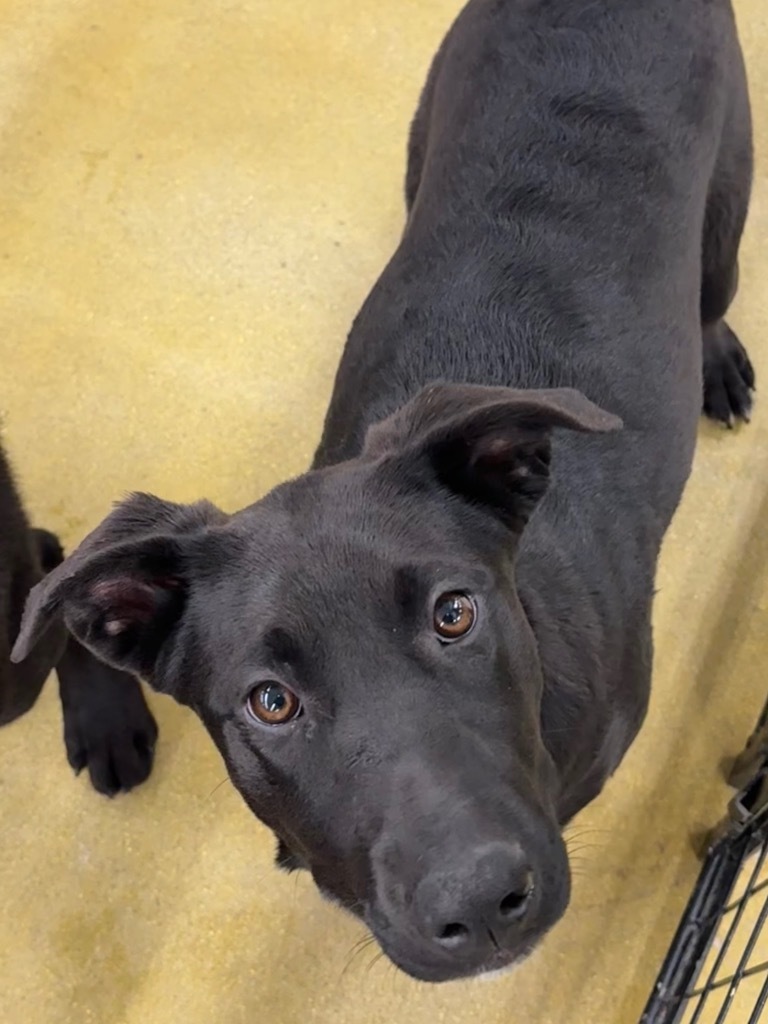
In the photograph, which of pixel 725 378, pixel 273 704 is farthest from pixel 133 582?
pixel 725 378

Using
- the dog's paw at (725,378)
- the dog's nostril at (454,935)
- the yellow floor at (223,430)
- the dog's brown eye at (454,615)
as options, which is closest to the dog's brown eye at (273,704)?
the dog's brown eye at (454,615)

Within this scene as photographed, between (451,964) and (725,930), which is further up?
Answer: (451,964)

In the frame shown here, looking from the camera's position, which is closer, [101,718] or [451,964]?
[451,964]

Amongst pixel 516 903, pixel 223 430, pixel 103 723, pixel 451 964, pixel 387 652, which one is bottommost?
pixel 103 723

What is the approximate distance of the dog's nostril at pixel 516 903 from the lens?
1312mm

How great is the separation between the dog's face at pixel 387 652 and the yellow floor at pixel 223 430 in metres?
0.97

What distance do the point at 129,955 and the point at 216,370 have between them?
60.2 inches

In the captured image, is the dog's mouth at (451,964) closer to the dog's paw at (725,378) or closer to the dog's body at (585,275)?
the dog's body at (585,275)

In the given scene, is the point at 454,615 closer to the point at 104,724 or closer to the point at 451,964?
the point at 451,964

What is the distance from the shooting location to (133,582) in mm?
1585

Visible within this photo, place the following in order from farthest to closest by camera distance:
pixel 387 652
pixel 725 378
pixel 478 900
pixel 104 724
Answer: pixel 725 378 → pixel 104 724 → pixel 387 652 → pixel 478 900

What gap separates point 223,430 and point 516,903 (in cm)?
192

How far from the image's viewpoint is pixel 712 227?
2516mm

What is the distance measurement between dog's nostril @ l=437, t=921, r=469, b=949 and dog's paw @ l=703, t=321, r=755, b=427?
75.8 inches
